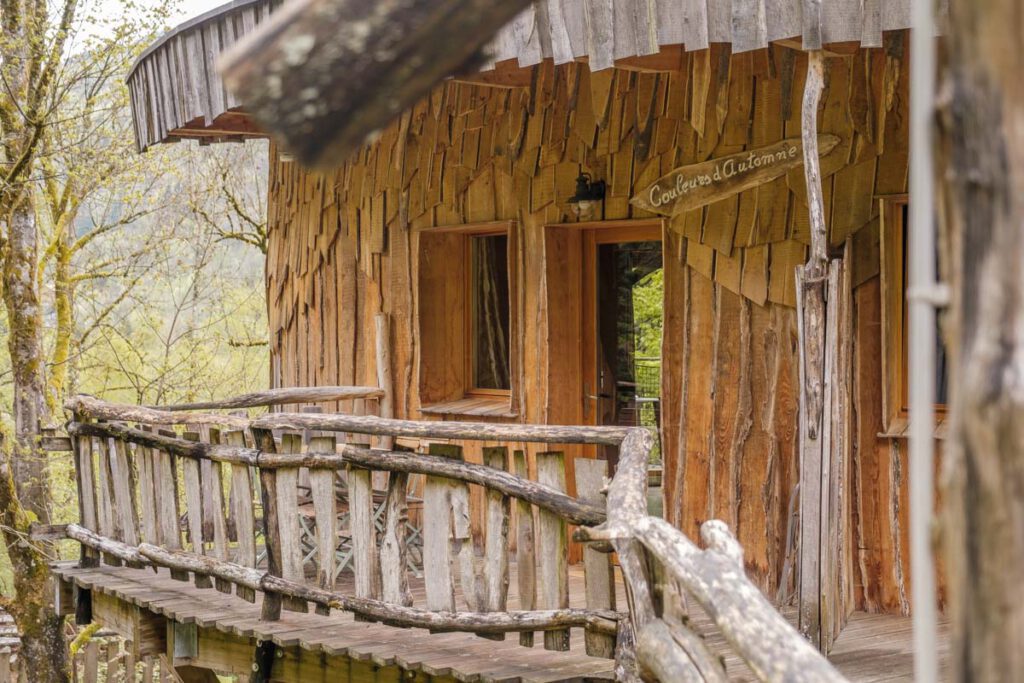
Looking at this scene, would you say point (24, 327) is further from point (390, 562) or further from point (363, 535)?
point (390, 562)

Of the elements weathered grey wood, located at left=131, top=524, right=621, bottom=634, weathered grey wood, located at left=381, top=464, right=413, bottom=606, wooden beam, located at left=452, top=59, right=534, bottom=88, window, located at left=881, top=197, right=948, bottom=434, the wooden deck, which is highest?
wooden beam, located at left=452, top=59, right=534, bottom=88

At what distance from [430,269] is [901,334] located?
3485mm

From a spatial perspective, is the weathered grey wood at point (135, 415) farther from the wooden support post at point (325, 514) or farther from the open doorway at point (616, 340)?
the open doorway at point (616, 340)

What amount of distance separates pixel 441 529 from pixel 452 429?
1.42 ft

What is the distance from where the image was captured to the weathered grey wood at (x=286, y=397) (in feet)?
26.7

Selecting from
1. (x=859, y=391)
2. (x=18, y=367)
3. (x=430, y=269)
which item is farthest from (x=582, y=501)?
(x=18, y=367)

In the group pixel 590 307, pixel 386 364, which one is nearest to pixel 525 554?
pixel 590 307

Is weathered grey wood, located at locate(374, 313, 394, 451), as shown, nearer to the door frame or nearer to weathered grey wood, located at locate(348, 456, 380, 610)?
the door frame

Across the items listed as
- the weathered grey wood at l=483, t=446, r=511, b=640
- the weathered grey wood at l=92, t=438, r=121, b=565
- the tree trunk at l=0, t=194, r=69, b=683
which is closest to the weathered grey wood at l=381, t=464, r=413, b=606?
the weathered grey wood at l=483, t=446, r=511, b=640

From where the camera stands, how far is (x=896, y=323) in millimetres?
6129

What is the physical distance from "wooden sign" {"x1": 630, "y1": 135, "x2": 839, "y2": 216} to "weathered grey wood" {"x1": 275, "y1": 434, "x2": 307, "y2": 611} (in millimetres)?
2394

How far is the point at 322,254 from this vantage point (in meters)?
9.41

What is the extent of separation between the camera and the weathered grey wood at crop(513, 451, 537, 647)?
5.03m

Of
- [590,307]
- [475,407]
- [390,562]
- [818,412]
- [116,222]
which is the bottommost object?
[390,562]
